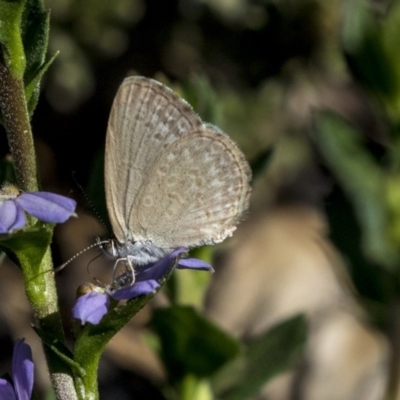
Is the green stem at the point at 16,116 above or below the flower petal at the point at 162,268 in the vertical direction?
above

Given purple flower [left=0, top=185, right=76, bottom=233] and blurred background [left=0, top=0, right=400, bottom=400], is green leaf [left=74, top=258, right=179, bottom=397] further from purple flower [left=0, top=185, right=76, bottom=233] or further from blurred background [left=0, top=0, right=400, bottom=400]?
blurred background [left=0, top=0, right=400, bottom=400]

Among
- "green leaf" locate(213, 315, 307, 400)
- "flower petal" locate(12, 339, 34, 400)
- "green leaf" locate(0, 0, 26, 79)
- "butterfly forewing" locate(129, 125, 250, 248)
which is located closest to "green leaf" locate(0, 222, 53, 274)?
"flower petal" locate(12, 339, 34, 400)

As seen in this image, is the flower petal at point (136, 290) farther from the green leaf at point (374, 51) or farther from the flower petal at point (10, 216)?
the green leaf at point (374, 51)

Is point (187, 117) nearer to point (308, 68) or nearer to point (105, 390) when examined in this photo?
point (105, 390)

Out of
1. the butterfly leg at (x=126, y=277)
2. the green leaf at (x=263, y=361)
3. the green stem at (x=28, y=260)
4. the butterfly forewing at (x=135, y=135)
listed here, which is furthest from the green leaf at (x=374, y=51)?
the green stem at (x=28, y=260)

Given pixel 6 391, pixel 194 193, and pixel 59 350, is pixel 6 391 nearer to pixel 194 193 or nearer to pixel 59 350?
pixel 59 350

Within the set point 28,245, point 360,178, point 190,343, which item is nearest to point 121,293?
point 28,245
